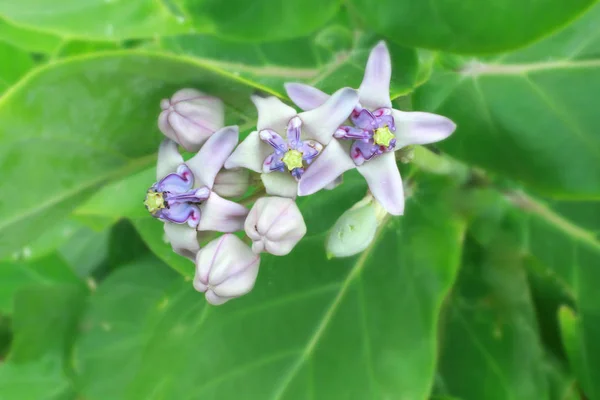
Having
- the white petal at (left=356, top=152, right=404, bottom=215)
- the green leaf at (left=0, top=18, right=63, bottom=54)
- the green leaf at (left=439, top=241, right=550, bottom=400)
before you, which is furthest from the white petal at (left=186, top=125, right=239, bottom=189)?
the green leaf at (left=0, top=18, right=63, bottom=54)

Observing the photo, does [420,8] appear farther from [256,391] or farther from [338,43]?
[256,391]

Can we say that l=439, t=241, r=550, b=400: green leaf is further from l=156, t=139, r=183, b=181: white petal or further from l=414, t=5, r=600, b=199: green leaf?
l=156, t=139, r=183, b=181: white petal

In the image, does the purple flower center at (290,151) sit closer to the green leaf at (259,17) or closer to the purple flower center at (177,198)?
the purple flower center at (177,198)

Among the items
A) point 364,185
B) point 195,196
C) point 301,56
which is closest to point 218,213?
point 195,196

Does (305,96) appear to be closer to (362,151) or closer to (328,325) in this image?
(362,151)

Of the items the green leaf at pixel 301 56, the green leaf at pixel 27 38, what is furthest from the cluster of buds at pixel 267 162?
the green leaf at pixel 27 38

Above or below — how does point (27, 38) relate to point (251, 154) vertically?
below

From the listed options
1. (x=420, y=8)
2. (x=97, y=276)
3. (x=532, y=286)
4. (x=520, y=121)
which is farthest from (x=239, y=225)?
(x=97, y=276)
